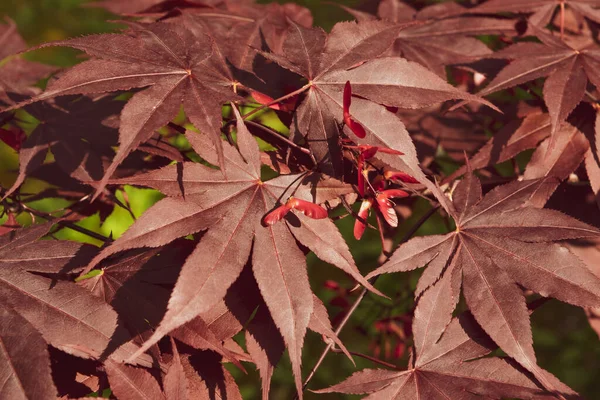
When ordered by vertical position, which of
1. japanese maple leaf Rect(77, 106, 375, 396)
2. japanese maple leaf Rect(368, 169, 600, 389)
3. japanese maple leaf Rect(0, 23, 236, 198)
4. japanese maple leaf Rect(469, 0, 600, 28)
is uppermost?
japanese maple leaf Rect(0, 23, 236, 198)

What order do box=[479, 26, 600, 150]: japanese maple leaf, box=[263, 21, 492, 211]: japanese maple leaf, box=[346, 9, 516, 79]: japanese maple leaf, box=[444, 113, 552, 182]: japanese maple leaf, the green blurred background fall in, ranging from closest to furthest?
box=[263, 21, 492, 211]: japanese maple leaf → box=[479, 26, 600, 150]: japanese maple leaf → box=[444, 113, 552, 182]: japanese maple leaf → box=[346, 9, 516, 79]: japanese maple leaf → the green blurred background

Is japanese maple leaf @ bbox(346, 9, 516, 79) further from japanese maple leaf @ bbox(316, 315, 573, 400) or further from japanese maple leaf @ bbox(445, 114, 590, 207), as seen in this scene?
japanese maple leaf @ bbox(316, 315, 573, 400)

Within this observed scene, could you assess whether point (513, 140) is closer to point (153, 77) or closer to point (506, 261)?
point (506, 261)

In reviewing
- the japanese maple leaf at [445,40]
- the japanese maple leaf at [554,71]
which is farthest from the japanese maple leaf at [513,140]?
the japanese maple leaf at [445,40]

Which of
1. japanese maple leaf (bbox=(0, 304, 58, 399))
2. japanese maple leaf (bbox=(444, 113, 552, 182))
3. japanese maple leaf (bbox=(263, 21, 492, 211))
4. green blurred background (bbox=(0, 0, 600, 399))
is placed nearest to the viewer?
japanese maple leaf (bbox=(0, 304, 58, 399))

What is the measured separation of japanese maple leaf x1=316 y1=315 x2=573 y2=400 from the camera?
129cm

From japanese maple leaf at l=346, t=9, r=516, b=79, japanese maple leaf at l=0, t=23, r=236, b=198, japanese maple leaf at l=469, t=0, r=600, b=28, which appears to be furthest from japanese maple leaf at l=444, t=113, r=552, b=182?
japanese maple leaf at l=0, t=23, r=236, b=198

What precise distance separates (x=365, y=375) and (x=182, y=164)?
0.62 metres

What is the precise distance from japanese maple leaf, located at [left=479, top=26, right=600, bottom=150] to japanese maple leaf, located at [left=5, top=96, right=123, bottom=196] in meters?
1.04

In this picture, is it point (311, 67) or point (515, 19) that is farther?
point (515, 19)

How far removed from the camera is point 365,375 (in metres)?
1.31

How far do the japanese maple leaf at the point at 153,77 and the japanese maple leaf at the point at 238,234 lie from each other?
0.34 feet

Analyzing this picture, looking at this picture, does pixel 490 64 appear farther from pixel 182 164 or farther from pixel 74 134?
pixel 74 134

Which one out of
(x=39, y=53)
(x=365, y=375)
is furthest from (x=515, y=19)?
(x=39, y=53)
